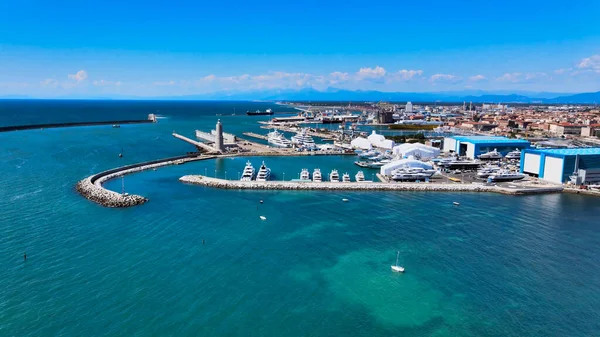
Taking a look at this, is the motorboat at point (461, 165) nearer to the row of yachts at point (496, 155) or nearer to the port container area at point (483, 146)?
the row of yachts at point (496, 155)

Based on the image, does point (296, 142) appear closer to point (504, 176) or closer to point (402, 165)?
point (402, 165)

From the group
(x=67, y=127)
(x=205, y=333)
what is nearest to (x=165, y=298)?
(x=205, y=333)

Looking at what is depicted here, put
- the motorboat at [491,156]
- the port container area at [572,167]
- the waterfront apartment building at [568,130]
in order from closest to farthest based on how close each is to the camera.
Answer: the port container area at [572,167] < the motorboat at [491,156] < the waterfront apartment building at [568,130]

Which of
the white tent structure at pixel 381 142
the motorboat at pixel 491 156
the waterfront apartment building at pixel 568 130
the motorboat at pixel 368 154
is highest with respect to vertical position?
the waterfront apartment building at pixel 568 130

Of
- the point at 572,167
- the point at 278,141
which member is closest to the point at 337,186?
the point at 572,167

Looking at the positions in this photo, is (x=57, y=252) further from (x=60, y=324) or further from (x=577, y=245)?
(x=577, y=245)

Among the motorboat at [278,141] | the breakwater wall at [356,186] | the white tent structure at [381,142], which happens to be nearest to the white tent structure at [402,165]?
the breakwater wall at [356,186]
